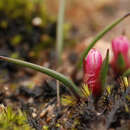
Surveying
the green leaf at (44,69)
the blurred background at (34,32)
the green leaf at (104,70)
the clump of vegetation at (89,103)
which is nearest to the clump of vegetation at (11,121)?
the clump of vegetation at (89,103)

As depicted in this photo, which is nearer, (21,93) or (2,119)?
(2,119)

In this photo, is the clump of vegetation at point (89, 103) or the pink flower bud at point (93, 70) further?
Result: the pink flower bud at point (93, 70)

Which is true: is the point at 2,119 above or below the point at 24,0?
below

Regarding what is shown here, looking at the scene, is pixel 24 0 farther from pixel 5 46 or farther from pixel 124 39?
pixel 124 39

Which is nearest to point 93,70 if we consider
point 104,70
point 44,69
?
point 104,70

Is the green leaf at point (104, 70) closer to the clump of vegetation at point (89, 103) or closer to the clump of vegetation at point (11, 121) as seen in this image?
the clump of vegetation at point (89, 103)

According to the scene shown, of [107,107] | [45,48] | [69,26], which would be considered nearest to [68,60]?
[45,48]

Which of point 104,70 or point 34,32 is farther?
point 34,32

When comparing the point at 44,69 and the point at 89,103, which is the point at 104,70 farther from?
the point at 44,69

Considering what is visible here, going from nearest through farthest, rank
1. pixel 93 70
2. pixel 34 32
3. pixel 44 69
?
1. pixel 44 69
2. pixel 93 70
3. pixel 34 32
